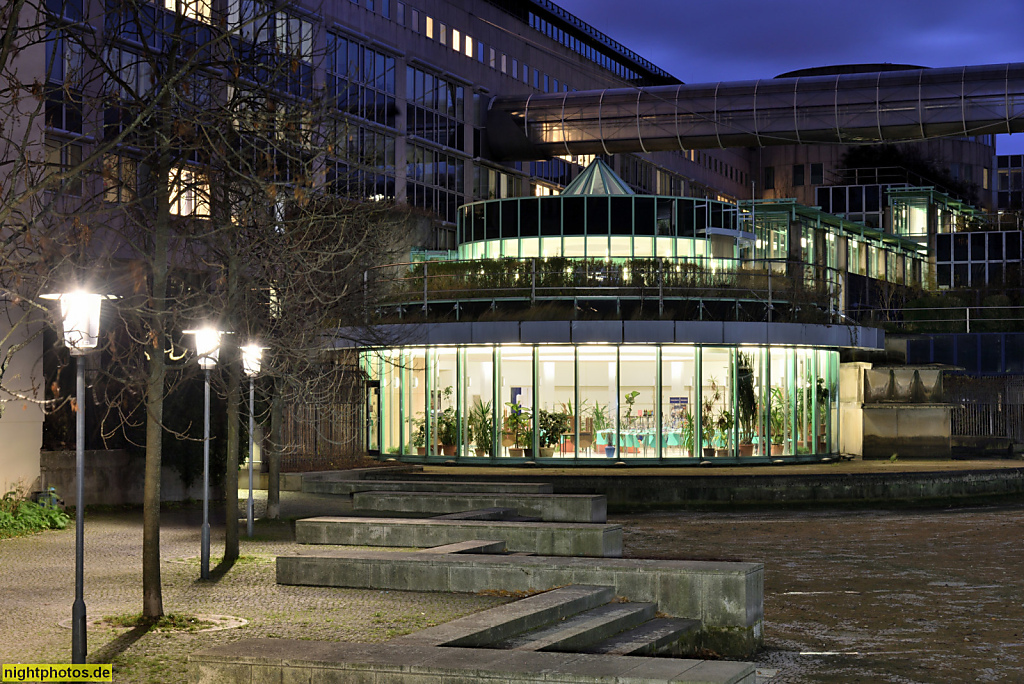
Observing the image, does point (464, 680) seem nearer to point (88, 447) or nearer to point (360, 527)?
point (360, 527)

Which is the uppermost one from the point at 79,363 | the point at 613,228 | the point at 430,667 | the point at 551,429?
the point at 613,228

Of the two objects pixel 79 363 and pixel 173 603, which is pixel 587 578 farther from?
pixel 79 363

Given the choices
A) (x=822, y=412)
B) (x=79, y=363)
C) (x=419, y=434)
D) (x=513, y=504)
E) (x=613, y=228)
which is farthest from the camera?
(x=613, y=228)

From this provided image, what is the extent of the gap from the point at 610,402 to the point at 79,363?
2267 centimetres

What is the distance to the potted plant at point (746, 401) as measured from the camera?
32281 mm

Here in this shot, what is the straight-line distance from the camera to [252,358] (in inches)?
658

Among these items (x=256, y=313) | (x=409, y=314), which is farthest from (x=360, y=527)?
(x=409, y=314)

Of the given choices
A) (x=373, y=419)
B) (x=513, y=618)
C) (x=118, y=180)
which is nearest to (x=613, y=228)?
(x=373, y=419)

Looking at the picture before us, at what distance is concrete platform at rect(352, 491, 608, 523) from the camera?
21016 millimetres

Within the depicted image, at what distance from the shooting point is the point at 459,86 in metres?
67.7

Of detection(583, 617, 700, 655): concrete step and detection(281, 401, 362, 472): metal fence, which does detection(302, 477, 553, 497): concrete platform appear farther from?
detection(583, 617, 700, 655): concrete step

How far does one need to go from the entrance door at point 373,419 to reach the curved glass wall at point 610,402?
191cm

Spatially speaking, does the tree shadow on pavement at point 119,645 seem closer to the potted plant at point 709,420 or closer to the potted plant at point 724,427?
the potted plant at point 709,420

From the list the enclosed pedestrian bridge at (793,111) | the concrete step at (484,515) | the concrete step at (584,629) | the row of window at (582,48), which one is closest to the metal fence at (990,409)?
the enclosed pedestrian bridge at (793,111)
